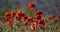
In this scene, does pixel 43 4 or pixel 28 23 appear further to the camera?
pixel 43 4

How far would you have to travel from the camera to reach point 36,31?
2.56 ft

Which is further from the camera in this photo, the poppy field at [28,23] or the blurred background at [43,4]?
the blurred background at [43,4]

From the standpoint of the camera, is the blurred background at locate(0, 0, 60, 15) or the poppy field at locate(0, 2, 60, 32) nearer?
the poppy field at locate(0, 2, 60, 32)

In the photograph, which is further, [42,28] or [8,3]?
[8,3]

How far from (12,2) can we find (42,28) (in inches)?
14.9

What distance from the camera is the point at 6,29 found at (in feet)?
2.78

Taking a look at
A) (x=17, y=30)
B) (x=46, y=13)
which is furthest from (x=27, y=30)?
(x=46, y=13)

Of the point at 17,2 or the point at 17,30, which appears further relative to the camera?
the point at 17,2

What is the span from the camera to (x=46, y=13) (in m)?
1.00

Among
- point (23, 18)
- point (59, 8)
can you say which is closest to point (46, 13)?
point (59, 8)

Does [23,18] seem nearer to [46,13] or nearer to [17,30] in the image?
[17,30]

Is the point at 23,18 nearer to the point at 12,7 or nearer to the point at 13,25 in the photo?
the point at 13,25

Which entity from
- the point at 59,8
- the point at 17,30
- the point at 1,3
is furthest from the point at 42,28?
the point at 1,3

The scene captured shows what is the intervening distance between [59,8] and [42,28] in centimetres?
28
